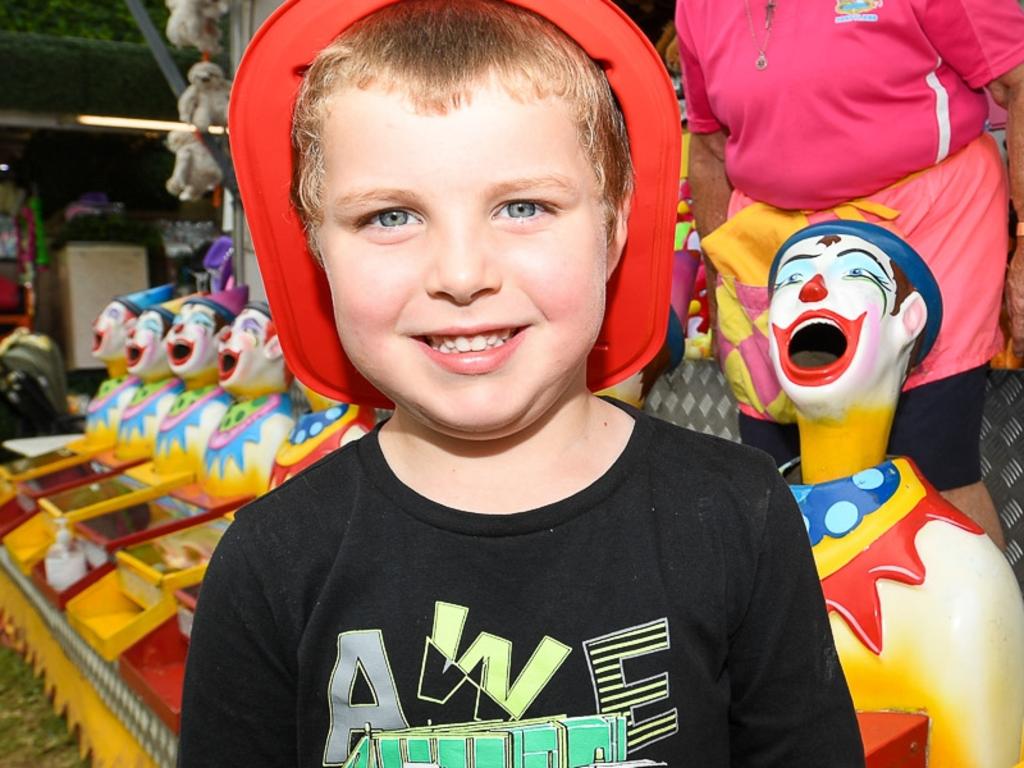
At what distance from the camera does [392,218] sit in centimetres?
83

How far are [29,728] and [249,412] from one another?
1.18m

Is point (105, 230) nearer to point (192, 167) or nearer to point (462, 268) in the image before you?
point (192, 167)

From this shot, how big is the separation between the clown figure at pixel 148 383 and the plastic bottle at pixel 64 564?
0.73 metres

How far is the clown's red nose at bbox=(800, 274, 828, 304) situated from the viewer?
159 centimetres

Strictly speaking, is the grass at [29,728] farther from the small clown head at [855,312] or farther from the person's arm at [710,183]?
the small clown head at [855,312]

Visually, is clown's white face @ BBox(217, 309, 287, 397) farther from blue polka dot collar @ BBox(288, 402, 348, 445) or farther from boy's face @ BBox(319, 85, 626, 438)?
boy's face @ BBox(319, 85, 626, 438)

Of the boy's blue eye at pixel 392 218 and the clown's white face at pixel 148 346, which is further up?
the boy's blue eye at pixel 392 218

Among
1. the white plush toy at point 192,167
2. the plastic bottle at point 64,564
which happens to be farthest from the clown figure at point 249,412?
the white plush toy at point 192,167

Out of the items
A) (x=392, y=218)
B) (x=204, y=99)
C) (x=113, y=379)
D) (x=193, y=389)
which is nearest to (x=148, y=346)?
(x=193, y=389)

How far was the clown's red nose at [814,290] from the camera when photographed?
1586mm

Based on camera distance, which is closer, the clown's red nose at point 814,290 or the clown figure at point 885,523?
the clown figure at point 885,523

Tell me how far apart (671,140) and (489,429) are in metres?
0.33

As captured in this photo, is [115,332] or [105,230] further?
[105,230]

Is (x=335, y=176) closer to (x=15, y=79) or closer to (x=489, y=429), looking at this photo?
(x=489, y=429)
